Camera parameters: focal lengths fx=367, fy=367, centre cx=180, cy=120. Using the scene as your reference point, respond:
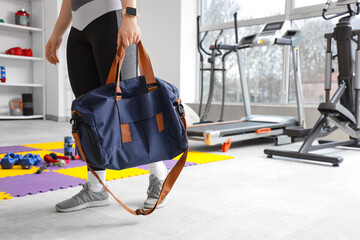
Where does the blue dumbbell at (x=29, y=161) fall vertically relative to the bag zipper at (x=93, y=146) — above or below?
below

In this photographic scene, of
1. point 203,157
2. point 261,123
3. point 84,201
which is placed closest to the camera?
point 84,201

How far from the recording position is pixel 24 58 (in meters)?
6.65

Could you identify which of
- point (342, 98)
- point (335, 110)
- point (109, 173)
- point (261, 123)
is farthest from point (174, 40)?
point (109, 173)

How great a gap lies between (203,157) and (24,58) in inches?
187

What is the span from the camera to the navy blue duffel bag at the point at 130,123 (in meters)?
1.40

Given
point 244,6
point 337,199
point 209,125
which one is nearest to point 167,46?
point 244,6

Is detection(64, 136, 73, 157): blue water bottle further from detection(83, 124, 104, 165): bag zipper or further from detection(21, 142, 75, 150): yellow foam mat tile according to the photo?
detection(83, 124, 104, 165): bag zipper

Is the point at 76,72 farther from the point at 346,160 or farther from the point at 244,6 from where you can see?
the point at 244,6

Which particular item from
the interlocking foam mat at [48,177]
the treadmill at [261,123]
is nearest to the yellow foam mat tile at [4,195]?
the interlocking foam mat at [48,177]

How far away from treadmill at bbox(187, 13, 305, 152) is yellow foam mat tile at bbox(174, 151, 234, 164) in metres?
0.18

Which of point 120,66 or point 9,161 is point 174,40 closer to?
point 9,161

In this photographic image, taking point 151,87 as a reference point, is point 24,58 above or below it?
above

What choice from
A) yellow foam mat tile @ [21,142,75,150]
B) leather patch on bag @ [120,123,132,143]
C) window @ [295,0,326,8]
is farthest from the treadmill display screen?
leather patch on bag @ [120,123,132,143]

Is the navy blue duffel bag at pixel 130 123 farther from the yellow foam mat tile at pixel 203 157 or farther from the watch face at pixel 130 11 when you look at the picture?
the yellow foam mat tile at pixel 203 157
